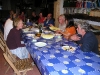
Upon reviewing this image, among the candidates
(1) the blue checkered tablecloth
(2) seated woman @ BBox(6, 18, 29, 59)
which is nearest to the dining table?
(1) the blue checkered tablecloth

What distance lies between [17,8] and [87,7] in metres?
6.07

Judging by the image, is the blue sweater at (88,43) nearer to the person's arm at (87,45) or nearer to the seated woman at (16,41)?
the person's arm at (87,45)

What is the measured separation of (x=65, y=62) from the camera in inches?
61.4

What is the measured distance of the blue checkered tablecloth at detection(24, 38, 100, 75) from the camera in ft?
4.47

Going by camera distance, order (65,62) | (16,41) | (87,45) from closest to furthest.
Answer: (65,62) < (87,45) < (16,41)

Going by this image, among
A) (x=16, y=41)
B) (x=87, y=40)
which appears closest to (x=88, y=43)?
(x=87, y=40)

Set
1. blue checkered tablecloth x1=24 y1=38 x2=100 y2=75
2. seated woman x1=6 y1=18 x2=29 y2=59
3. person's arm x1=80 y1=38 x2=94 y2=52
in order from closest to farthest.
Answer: blue checkered tablecloth x1=24 y1=38 x2=100 y2=75 < person's arm x1=80 y1=38 x2=94 y2=52 < seated woman x1=6 y1=18 x2=29 y2=59

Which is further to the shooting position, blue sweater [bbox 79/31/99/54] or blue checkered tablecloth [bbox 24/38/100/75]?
blue sweater [bbox 79/31/99/54]

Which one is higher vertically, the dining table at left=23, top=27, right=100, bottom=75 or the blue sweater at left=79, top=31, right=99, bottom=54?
the blue sweater at left=79, top=31, right=99, bottom=54

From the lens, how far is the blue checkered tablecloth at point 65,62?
4.47ft

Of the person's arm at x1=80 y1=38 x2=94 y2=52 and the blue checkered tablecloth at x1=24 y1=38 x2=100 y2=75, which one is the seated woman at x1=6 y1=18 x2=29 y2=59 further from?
the person's arm at x1=80 y1=38 x2=94 y2=52

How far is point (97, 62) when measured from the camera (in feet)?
5.27

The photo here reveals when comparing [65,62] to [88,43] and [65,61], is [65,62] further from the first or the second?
[88,43]

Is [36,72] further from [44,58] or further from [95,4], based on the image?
[95,4]
